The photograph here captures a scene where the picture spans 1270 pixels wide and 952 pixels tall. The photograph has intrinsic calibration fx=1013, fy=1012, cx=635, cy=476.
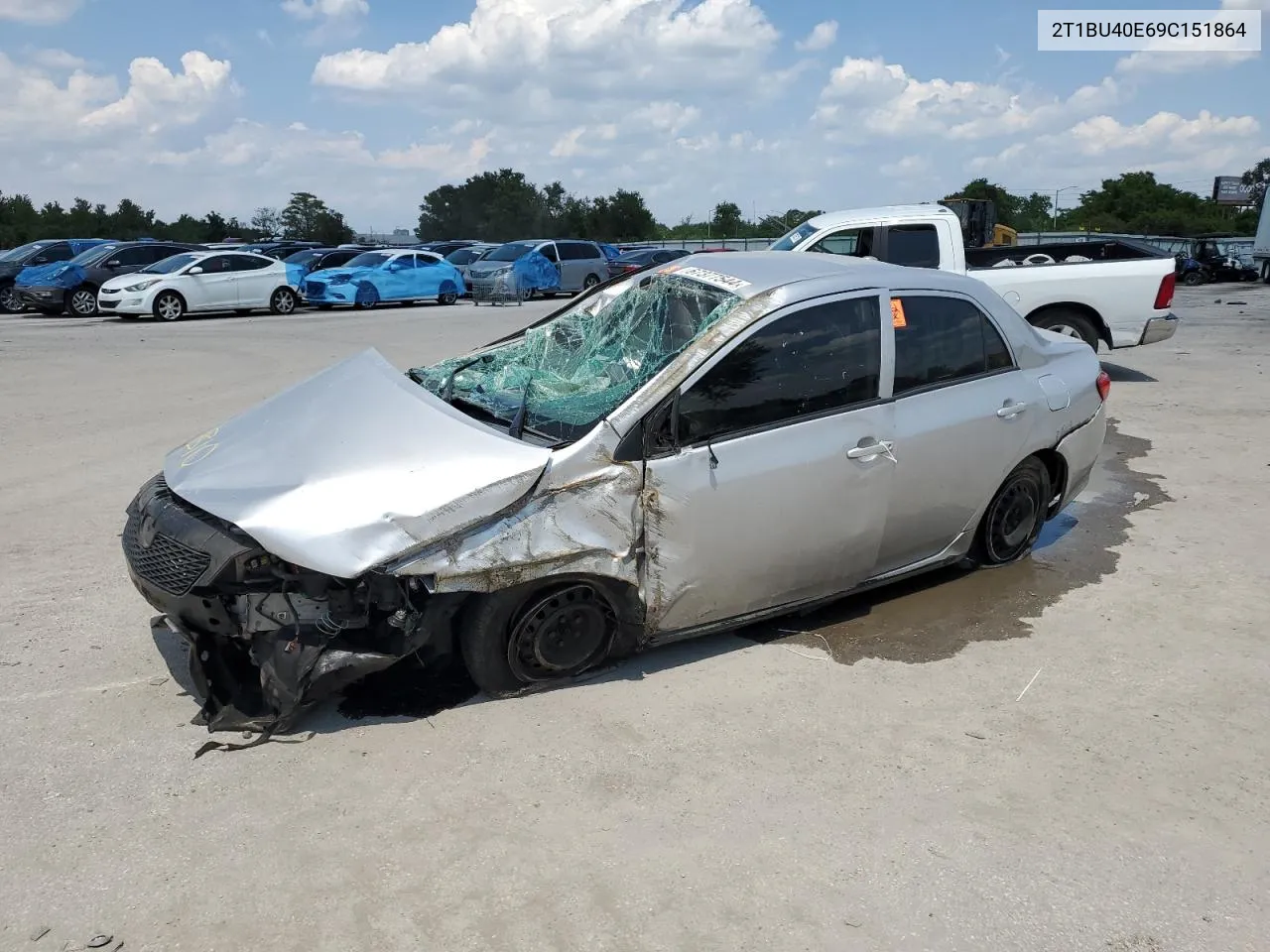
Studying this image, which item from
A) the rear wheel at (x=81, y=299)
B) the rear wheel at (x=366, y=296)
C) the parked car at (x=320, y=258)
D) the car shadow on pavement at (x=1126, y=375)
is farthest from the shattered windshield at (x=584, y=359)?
the parked car at (x=320, y=258)

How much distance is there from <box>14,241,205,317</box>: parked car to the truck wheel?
1792cm

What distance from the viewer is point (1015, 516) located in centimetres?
561

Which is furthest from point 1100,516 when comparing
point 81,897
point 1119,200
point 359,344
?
point 1119,200

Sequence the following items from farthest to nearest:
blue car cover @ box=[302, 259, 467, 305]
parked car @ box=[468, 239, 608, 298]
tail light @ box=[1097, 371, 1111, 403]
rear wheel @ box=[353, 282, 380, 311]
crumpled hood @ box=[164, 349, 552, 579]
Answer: parked car @ box=[468, 239, 608, 298] < rear wheel @ box=[353, 282, 380, 311] < blue car cover @ box=[302, 259, 467, 305] < tail light @ box=[1097, 371, 1111, 403] < crumpled hood @ box=[164, 349, 552, 579]

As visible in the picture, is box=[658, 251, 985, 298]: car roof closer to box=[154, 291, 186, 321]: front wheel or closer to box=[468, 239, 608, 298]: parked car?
box=[154, 291, 186, 321]: front wheel

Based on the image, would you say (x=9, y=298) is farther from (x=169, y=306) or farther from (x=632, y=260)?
(x=632, y=260)

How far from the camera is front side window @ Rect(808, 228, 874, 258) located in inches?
437

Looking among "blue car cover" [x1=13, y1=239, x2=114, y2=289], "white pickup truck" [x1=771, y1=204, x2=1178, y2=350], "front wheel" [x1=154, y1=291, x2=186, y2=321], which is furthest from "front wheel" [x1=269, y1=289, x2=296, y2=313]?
"white pickup truck" [x1=771, y1=204, x2=1178, y2=350]

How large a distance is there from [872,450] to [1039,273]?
7747mm

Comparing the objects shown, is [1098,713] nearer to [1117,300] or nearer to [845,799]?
[845,799]

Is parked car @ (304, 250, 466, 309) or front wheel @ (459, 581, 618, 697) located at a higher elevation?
parked car @ (304, 250, 466, 309)

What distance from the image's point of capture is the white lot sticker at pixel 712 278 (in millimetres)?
4739

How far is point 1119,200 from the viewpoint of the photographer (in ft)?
215

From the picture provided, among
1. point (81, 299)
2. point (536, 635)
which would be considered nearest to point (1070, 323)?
point (536, 635)
